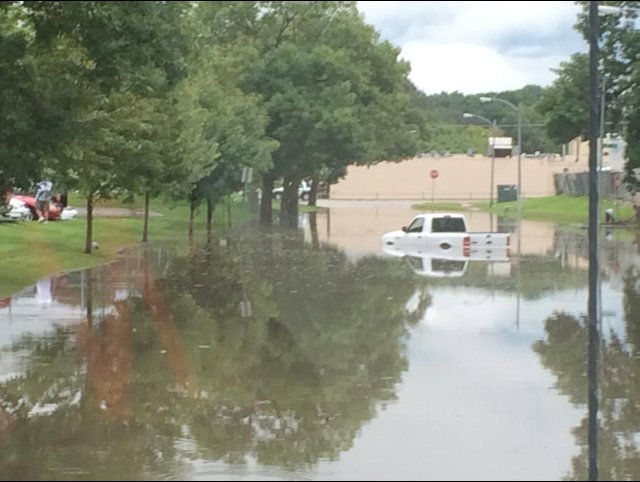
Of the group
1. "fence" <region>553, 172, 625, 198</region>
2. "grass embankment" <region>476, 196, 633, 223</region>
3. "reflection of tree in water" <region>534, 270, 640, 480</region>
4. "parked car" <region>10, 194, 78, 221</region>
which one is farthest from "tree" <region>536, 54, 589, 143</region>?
"reflection of tree in water" <region>534, 270, 640, 480</region>

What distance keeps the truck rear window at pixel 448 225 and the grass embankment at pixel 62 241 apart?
10.0m

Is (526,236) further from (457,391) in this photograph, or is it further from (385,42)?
(457,391)

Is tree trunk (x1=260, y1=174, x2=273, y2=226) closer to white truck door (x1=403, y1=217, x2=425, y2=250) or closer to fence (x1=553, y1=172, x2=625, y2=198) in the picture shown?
fence (x1=553, y1=172, x2=625, y2=198)

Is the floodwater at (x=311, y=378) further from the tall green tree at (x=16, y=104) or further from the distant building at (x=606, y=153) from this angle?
the distant building at (x=606, y=153)

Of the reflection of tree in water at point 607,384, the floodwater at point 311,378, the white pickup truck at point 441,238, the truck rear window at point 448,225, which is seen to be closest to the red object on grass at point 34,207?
the white pickup truck at point 441,238

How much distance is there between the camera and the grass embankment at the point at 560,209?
70.9m

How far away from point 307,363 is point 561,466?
20.3 feet

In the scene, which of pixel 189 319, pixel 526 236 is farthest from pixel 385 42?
pixel 189 319

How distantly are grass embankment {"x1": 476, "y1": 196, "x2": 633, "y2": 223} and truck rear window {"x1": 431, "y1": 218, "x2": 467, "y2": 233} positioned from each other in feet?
81.6

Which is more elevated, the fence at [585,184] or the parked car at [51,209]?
the fence at [585,184]

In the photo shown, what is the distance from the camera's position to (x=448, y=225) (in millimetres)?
43250

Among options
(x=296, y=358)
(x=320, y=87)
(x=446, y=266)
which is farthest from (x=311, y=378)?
(x=320, y=87)

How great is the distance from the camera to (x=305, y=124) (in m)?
66.8

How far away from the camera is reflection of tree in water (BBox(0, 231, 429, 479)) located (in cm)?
1121
